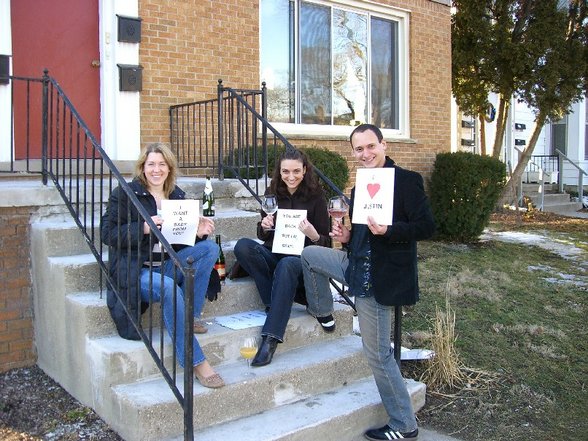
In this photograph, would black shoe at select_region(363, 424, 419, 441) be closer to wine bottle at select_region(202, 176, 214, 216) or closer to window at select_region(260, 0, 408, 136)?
wine bottle at select_region(202, 176, 214, 216)

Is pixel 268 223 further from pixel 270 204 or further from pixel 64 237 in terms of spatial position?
pixel 64 237

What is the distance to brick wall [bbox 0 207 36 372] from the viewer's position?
4273mm

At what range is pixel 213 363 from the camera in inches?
150

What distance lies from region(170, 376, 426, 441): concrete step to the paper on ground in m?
0.58

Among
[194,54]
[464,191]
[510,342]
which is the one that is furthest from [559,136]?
[510,342]

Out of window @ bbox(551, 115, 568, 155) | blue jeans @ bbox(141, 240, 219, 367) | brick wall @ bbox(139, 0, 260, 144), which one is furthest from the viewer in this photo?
window @ bbox(551, 115, 568, 155)

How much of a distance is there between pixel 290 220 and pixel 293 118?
14.2 ft

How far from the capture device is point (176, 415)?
329 centimetres

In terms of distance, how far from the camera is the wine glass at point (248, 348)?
3721 millimetres

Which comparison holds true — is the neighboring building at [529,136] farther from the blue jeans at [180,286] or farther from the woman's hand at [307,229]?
the blue jeans at [180,286]

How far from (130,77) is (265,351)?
12.1 feet

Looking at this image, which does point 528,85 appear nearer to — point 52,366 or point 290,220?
point 290,220

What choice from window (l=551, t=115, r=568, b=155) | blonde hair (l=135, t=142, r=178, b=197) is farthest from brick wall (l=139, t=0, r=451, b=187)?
window (l=551, t=115, r=568, b=155)

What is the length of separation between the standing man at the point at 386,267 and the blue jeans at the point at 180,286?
32.3 inches
